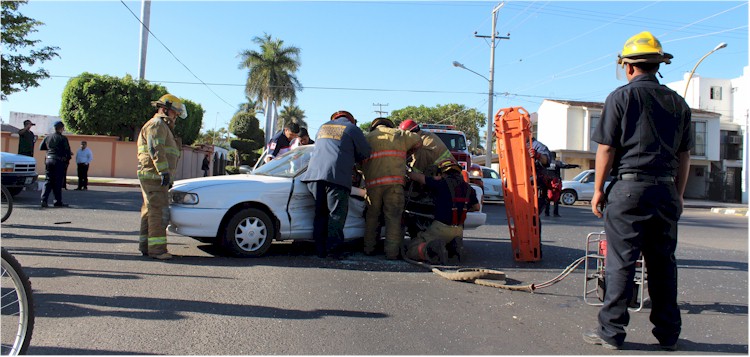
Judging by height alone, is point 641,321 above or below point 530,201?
below

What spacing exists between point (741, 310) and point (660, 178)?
227 cm

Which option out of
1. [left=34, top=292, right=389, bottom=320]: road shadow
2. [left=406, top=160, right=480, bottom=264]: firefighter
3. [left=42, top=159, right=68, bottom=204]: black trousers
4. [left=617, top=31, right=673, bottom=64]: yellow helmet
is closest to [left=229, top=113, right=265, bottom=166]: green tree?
[left=42, top=159, right=68, bottom=204]: black trousers

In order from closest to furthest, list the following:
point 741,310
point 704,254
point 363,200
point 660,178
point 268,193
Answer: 1. point 660,178
2. point 741,310
3. point 268,193
4. point 363,200
5. point 704,254

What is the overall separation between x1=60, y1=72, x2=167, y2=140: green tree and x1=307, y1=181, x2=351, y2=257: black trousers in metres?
28.5

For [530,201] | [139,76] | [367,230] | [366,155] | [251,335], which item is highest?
[139,76]

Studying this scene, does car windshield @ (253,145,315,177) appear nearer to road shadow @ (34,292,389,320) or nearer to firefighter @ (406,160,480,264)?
firefighter @ (406,160,480,264)

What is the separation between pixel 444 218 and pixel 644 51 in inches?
130

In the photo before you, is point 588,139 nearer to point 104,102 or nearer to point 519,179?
point 104,102

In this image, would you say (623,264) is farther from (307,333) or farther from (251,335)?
(251,335)

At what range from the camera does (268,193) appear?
21.5ft

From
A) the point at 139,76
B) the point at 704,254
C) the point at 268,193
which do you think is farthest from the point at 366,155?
the point at 139,76

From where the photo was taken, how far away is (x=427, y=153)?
7105 mm

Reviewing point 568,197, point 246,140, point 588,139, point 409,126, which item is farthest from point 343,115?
point 246,140

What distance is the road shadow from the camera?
4211 mm
